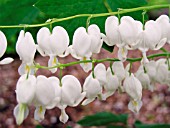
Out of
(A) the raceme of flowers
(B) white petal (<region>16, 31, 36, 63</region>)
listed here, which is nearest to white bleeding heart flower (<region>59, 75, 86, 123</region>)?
(A) the raceme of flowers

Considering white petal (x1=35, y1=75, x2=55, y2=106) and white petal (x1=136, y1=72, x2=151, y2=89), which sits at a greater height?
white petal (x1=35, y1=75, x2=55, y2=106)

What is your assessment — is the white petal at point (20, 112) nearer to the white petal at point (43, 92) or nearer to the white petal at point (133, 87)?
the white petal at point (43, 92)

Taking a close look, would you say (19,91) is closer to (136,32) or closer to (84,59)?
(84,59)

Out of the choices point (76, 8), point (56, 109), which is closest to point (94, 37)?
point (76, 8)

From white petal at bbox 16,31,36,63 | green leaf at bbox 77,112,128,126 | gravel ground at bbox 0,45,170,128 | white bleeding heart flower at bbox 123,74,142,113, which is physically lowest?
gravel ground at bbox 0,45,170,128

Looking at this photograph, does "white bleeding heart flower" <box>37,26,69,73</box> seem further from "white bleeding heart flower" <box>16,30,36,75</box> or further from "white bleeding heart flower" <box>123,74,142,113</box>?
"white bleeding heart flower" <box>123,74,142,113</box>

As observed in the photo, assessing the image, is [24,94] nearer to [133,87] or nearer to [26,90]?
[26,90]

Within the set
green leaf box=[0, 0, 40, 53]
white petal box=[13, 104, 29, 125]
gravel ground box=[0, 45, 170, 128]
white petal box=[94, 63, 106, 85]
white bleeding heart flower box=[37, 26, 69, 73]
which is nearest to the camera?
white petal box=[13, 104, 29, 125]
